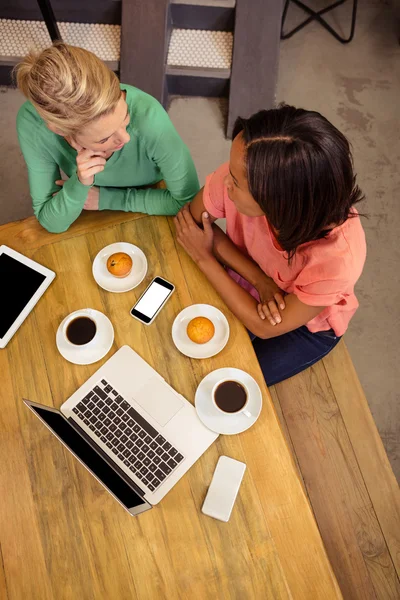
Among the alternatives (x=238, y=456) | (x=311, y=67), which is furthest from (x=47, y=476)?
(x=311, y=67)

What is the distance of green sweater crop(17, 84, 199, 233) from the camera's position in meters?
1.30

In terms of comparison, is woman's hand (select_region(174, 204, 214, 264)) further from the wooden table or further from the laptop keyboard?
the laptop keyboard

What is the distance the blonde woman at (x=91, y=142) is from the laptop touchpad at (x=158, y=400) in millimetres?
505

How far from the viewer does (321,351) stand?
1.56m

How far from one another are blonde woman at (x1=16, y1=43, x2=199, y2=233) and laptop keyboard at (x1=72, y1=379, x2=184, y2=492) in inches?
19.7

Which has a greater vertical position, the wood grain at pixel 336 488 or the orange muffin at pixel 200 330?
the orange muffin at pixel 200 330

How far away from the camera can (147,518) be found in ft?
3.73

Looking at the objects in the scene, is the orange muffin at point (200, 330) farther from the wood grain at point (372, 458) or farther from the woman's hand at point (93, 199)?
the wood grain at point (372, 458)

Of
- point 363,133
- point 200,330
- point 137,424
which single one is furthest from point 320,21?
point 137,424

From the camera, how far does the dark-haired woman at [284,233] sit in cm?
98

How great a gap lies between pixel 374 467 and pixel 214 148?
1.64m

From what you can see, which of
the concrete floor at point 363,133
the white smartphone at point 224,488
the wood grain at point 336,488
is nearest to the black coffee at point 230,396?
the white smartphone at point 224,488

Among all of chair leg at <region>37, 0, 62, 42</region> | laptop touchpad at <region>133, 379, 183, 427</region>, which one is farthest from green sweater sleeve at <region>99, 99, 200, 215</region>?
chair leg at <region>37, 0, 62, 42</region>

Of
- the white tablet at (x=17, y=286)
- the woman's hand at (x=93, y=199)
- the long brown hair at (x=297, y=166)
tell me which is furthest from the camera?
the woman's hand at (x=93, y=199)
